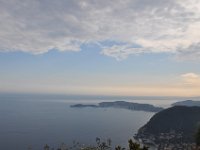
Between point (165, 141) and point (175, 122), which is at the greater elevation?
point (175, 122)

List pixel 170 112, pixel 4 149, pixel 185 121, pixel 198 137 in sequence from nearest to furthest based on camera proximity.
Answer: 1. pixel 198 137
2. pixel 4 149
3. pixel 185 121
4. pixel 170 112

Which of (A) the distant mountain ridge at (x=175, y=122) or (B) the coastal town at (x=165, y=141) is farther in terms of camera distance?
(A) the distant mountain ridge at (x=175, y=122)

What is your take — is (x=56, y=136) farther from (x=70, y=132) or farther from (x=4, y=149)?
(x=4, y=149)

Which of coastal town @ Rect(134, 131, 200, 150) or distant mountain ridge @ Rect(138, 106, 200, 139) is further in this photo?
distant mountain ridge @ Rect(138, 106, 200, 139)

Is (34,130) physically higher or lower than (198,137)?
lower

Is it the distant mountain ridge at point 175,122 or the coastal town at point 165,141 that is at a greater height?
the distant mountain ridge at point 175,122

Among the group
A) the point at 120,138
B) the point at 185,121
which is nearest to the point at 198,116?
the point at 185,121

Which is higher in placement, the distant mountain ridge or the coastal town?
the distant mountain ridge

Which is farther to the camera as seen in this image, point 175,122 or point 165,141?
point 175,122
